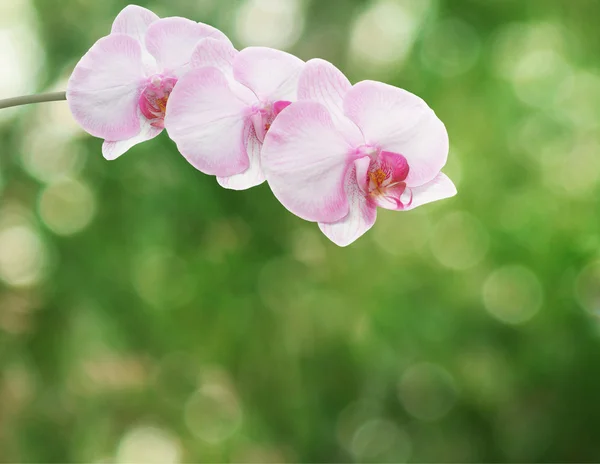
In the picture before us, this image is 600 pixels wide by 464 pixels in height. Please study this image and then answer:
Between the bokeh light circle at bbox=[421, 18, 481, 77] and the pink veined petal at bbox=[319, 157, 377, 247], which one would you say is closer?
the pink veined petal at bbox=[319, 157, 377, 247]

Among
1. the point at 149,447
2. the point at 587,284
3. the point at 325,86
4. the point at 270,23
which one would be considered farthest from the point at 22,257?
the point at 325,86

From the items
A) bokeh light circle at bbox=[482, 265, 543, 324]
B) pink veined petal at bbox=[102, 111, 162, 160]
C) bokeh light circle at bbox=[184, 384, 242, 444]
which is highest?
pink veined petal at bbox=[102, 111, 162, 160]

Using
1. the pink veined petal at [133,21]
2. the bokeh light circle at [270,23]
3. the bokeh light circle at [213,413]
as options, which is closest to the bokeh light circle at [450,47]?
the bokeh light circle at [270,23]

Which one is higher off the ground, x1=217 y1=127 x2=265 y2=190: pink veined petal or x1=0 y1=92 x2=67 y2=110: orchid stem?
x1=0 y1=92 x2=67 y2=110: orchid stem

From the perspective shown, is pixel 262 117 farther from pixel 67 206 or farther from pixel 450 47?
pixel 450 47

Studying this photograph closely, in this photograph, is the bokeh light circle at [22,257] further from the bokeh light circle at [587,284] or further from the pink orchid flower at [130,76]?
the pink orchid flower at [130,76]

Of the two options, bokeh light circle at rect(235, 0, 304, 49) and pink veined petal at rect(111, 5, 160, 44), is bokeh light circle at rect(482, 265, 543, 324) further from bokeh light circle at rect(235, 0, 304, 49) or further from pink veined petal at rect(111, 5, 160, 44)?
pink veined petal at rect(111, 5, 160, 44)

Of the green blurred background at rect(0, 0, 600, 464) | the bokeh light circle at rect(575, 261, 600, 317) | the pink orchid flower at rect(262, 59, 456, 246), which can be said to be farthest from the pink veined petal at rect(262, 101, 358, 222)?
the bokeh light circle at rect(575, 261, 600, 317)
